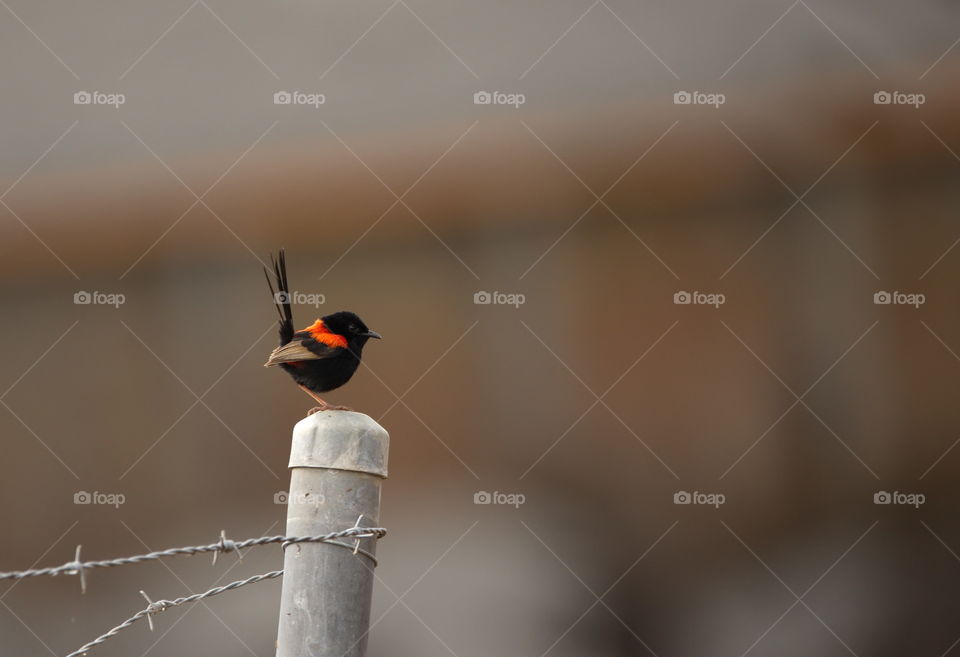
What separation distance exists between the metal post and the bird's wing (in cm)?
161

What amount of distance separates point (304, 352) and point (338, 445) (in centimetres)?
172

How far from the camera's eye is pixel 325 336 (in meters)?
3.86

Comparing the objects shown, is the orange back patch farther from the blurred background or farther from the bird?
the blurred background

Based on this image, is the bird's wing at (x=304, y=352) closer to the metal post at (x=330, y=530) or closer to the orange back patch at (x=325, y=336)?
the orange back patch at (x=325, y=336)

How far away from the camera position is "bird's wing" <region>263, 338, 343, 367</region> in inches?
148

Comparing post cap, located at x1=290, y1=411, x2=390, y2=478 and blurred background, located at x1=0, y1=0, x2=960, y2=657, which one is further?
blurred background, located at x1=0, y1=0, x2=960, y2=657

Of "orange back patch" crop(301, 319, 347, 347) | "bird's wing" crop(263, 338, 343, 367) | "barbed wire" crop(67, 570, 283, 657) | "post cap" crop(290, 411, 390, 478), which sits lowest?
"barbed wire" crop(67, 570, 283, 657)

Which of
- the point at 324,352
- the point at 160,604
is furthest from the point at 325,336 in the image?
the point at 160,604

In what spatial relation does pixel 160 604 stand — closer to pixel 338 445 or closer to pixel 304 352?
pixel 338 445

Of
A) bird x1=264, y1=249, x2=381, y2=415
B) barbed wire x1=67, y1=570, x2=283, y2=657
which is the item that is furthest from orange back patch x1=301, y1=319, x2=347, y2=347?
barbed wire x1=67, y1=570, x2=283, y2=657

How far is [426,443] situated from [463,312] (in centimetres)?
96

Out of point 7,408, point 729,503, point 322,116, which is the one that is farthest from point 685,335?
point 7,408

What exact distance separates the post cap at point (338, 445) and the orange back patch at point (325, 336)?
1674 mm

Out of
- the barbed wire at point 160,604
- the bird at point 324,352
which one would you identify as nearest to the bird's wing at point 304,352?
the bird at point 324,352
